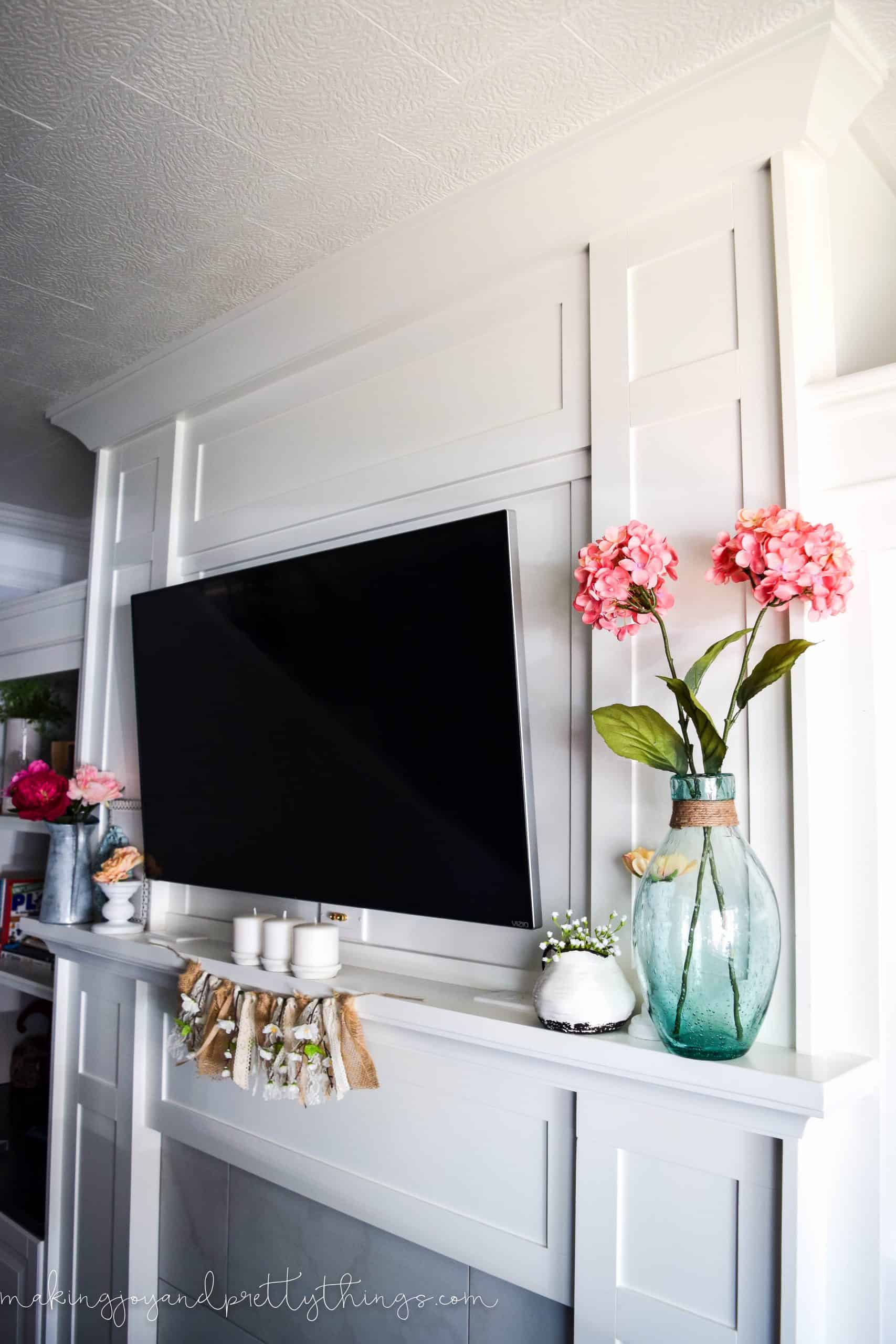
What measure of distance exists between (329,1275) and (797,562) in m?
1.65

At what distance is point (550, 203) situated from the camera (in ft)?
5.47

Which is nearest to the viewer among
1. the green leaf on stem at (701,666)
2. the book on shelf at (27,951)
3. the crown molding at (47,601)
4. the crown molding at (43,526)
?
the green leaf on stem at (701,666)

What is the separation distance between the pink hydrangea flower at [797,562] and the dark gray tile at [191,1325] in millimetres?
1898

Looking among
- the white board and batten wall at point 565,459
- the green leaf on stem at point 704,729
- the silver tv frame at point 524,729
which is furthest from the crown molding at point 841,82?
the green leaf on stem at point 704,729

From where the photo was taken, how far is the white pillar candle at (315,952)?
5.92 feet

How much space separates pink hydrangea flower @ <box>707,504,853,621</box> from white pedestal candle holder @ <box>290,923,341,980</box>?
105cm

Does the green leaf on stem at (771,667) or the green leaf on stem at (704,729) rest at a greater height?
the green leaf on stem at (771,667)

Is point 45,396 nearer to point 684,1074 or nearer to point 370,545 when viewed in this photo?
point 370,545

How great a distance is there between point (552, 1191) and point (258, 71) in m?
1.83

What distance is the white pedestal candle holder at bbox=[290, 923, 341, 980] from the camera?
180 cm

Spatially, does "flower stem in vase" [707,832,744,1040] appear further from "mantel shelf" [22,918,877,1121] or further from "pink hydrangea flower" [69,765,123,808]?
"pink hydrangea flower" [69,765,123,808]

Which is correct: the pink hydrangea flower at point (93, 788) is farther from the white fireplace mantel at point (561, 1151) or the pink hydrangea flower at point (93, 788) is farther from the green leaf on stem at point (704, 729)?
the green leaf on stem at point (704, 729)

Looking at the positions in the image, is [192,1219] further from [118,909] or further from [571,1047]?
[571,1047]

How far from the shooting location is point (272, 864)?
202cm
